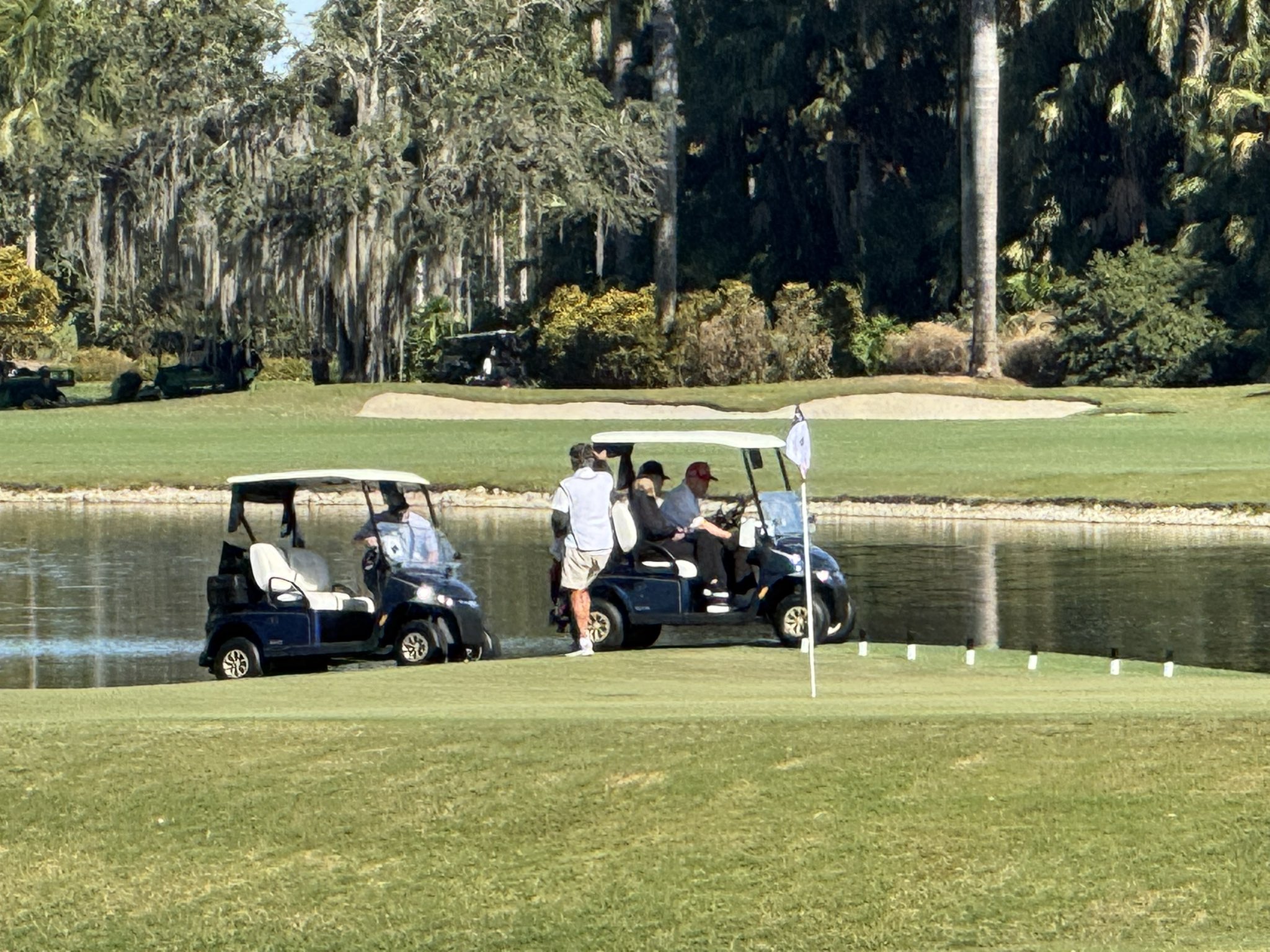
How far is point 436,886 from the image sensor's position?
812 centimetres

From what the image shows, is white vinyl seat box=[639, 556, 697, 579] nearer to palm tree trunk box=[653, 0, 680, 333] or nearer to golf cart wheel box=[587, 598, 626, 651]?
golf cart wheel box=[587, 598, 626, 651]

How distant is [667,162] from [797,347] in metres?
5.91

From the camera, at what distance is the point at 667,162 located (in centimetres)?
5850

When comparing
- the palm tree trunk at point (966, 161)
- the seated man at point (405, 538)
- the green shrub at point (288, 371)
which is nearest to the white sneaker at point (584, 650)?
the seated man at point (405, 538)

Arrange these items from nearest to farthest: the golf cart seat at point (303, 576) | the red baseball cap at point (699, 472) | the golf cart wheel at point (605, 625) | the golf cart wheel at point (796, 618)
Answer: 1. the golf cart seat at point (303, 576)
2. the golf cart wheel at point (796, 618)
3. the golf cart wheel at point (605, 625)
4. the red baseball cap at point (699, 472)

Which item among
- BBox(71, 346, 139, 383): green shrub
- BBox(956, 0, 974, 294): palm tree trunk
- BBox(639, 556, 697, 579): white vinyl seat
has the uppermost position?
BBox(956, 0, 974, 294): palm tree trunk

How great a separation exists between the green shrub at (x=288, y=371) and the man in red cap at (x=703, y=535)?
Answer: 53259 millimetres

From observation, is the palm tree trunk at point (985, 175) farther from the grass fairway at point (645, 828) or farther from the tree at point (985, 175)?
the grass fairway at point (645, 828)

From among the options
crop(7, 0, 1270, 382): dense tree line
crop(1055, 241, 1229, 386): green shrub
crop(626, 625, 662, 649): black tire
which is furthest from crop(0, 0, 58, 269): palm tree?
crop(626, 625, 662, 649): black tire

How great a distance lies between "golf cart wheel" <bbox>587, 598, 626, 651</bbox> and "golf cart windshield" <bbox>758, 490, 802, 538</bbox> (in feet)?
4.48

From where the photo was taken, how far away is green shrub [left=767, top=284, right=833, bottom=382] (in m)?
59.1

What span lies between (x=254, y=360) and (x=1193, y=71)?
2638 centimetres

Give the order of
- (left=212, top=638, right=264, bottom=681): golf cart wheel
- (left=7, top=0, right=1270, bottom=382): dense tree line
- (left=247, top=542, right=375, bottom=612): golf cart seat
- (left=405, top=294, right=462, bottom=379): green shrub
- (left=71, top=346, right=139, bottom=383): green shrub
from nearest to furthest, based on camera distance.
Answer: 1. (left=212, top=638, right=264, bottom=681): golf cart wheel
2. (left=247, top=542, right=375, bottom=612): golf cart seat
3. (left=7, top=0, right=1270, bottom=382): dense tree line
4. (left=405, top=294, right=462, bottom=379): green shrub
5. (left=71, top=346, right=139, bottom=383): green shrub

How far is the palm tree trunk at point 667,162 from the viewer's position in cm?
5906
